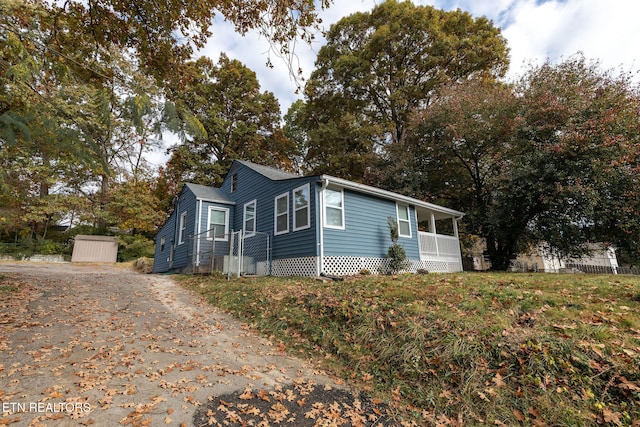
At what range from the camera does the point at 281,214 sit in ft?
38.5

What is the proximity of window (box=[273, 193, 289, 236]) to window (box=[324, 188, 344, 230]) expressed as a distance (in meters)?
1.75

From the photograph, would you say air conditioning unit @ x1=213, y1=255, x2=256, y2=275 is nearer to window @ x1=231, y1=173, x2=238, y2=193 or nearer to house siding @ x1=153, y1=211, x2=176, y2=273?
window @ x1=231, y1=173, x2=238, y2=193

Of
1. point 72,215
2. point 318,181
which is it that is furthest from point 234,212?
point 72,215

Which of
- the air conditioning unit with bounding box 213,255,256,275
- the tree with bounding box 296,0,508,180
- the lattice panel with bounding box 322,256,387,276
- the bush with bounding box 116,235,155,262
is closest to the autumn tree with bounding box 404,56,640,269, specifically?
the tree with bounding box 296,0,508,180

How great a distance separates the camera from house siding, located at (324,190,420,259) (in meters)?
10.4

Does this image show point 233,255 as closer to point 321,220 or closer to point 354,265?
point 321,220

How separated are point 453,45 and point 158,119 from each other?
832 inches

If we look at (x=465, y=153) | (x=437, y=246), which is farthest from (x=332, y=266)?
(x=465, y=153)

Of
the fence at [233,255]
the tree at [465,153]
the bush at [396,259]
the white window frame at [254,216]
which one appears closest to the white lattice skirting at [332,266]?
the bush at [396,259]

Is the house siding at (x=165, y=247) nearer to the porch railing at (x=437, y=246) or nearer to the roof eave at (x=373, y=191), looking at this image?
the roof eave at (x=373, y=191)

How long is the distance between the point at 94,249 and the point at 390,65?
85.1 feet

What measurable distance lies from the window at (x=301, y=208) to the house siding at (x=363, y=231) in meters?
0.85

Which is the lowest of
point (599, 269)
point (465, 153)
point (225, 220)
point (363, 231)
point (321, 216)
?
point (599, 269)

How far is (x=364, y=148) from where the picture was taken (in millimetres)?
22078
